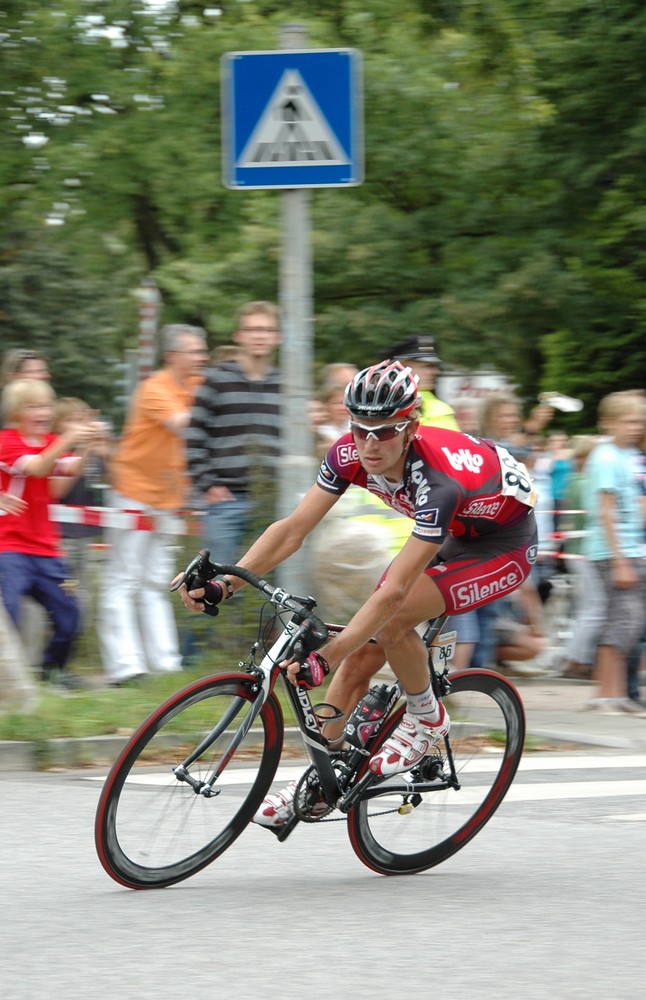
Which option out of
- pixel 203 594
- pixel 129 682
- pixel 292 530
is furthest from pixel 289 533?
pixel 129 682

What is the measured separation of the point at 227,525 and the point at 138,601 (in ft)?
3.24

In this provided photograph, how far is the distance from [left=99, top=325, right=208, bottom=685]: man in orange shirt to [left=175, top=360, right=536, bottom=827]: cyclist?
13.5 feet

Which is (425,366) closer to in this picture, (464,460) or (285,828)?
(464,460)

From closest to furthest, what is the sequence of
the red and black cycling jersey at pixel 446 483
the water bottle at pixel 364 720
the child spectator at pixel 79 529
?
the red and black cycling jersey at pixel 446 483, the water bottle at pixel 364 720, the child spectator at pixel 79 529

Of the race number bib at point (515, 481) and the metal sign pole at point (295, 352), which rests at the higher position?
the race number bib at point (515, 481)

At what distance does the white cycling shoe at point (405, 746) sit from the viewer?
586 cm

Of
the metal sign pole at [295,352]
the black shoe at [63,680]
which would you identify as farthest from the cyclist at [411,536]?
the black shoe at [63,680]

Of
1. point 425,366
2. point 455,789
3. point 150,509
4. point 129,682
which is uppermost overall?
point 425,366

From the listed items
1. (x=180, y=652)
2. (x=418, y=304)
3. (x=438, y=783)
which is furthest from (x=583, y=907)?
(x=418, y=304)

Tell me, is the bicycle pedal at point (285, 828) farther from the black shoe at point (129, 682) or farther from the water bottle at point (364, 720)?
the black shoe at point (129, 682)

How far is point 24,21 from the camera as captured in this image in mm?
23500

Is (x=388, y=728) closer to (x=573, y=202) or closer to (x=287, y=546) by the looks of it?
(x=287, y=546)

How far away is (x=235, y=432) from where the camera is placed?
30.8 ft

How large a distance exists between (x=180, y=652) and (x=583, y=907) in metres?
4.66
